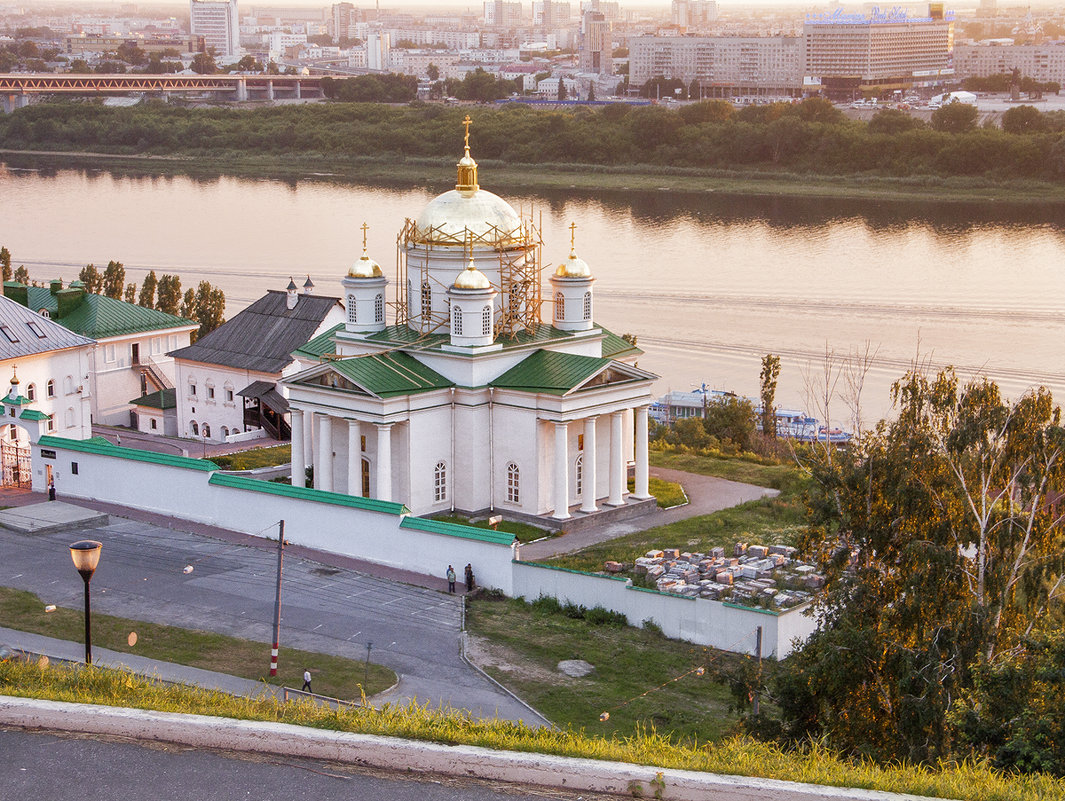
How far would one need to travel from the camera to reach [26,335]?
25594 millimetres

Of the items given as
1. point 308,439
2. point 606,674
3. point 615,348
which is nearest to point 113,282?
point 308,439

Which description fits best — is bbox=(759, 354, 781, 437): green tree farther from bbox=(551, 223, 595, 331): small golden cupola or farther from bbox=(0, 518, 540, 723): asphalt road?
bbox=(0, 518, 540, 723): asphalt road

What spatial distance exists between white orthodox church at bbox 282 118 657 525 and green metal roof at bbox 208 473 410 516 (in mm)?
1171

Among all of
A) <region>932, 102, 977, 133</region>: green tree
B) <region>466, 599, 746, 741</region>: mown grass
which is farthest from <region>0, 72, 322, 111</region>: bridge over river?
<region>466, 599, 746, 741</region>: mown grass

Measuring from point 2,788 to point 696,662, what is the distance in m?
9.93

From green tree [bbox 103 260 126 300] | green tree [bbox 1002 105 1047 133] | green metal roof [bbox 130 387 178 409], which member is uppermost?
green tree [bbox 1002 105 1047 133]

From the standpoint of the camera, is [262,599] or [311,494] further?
[311,494]

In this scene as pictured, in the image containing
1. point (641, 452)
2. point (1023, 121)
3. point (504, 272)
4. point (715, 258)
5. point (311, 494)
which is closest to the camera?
point (311, 494)

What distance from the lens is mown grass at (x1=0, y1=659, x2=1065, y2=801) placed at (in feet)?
24.8

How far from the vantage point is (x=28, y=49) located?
158m

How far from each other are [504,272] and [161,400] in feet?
37.6

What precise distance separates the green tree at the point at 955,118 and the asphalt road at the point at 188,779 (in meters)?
72.0

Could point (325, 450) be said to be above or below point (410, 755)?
below

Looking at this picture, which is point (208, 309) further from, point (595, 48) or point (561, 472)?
point (595, 48)
